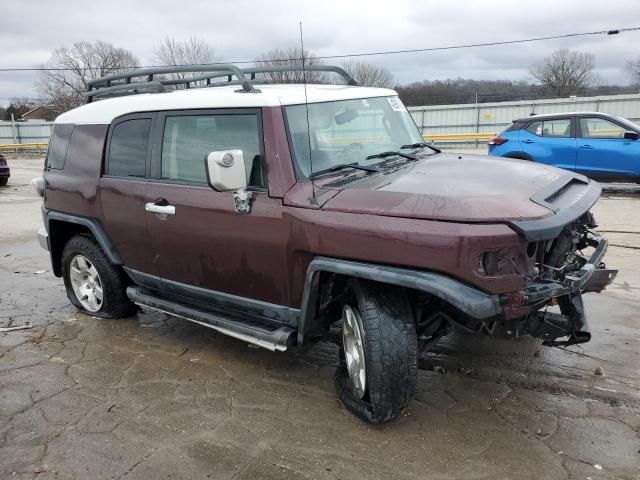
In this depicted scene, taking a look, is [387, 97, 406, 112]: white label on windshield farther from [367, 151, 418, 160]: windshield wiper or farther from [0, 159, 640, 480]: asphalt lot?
[0, 159, 640, 480]: asphalt lot

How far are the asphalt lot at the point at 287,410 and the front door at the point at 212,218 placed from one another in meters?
0.70

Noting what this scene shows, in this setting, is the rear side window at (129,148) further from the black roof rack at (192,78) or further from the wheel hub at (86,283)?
the wheel hub at (86,283)

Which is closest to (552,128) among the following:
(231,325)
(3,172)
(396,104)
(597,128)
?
(597,128)

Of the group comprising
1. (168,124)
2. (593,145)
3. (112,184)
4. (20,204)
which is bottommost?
(20,204)

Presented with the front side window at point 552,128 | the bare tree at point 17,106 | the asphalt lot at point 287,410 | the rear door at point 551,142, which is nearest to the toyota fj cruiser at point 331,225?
the asphalt lot at point 287,410

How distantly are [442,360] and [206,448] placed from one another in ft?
6.14

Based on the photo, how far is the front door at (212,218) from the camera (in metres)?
3.50

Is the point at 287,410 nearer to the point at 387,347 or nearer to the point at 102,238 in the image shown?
the point at 387,347

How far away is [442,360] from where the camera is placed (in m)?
4.14

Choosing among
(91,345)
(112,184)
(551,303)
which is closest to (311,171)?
(551,303)

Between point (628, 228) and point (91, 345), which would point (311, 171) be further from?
point (628, 228)

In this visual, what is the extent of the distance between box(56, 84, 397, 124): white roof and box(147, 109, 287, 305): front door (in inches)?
2.7

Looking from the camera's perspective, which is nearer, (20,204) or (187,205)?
(187,205)

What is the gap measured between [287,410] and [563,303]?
5.93 feet
